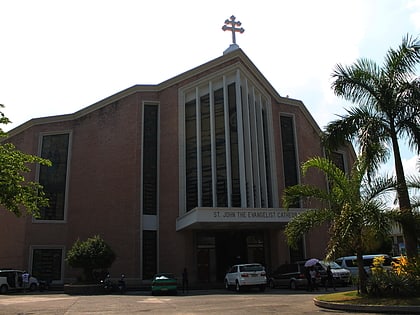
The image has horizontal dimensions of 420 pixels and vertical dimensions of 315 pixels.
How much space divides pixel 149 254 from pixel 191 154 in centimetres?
801

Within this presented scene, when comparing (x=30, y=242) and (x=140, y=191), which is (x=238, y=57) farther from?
(x=30, y=242)

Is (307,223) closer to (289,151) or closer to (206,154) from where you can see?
(206,154)

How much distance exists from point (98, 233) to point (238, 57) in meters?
17.1

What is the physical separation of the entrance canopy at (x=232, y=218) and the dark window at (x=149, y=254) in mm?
2579

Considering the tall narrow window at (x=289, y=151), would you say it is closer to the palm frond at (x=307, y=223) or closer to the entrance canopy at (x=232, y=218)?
the entrance canopy at (x=232, y=218)

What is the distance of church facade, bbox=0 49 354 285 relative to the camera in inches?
1208

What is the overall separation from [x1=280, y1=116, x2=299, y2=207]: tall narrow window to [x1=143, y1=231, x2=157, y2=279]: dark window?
1177 centimetres

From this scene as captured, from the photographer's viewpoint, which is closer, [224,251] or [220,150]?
[224,251]

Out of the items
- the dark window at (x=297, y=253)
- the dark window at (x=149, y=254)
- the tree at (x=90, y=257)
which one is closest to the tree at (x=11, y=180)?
the tree at (x=90, y=257)

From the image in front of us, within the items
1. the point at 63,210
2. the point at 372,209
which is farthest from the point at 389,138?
the point at 63,210

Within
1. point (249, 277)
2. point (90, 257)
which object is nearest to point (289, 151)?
point (249, 277)

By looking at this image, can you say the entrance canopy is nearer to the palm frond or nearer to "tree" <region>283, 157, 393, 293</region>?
"tree" <region>283, 157, 393, 293</region>

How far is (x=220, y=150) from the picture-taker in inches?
1273

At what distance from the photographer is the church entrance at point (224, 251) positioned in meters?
31.3
